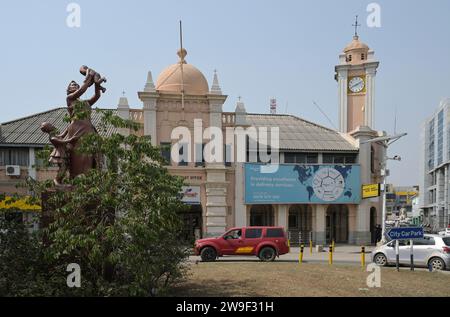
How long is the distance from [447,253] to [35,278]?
15838 mm

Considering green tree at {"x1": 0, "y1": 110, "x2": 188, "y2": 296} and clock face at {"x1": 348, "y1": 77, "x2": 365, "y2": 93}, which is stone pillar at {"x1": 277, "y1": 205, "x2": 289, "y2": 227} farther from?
green tree at {"x1": 0, "y1": 110, "x2": 188, "y2": 296}

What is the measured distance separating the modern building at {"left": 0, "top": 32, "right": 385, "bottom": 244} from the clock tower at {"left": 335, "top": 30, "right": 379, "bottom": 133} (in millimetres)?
147

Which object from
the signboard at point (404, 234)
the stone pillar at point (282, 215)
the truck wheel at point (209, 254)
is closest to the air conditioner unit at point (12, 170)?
the truck wheel at point (209, 254)

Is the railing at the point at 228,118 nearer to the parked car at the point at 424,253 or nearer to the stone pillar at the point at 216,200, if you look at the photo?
the stone pillar at the point at 216,200

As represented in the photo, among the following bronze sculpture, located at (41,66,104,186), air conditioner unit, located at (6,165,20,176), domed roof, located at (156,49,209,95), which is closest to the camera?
bronze sculpture, located at (41,66,104,186)

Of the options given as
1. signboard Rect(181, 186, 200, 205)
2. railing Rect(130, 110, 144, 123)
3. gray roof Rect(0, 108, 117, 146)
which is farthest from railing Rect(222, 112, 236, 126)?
gray roof Rect(0, 108, 117, 146)

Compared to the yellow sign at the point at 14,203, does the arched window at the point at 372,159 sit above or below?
above

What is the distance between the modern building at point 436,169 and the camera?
8119 centimetres

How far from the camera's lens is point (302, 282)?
1281 centimetres

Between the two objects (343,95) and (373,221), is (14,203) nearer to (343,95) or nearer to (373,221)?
(343,95)

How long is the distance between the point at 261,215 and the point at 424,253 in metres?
18.0

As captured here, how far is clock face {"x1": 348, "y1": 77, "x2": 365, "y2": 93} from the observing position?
1431 inches

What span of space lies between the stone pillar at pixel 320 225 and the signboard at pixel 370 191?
3.16m

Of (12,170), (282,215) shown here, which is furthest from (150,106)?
(282,215)
